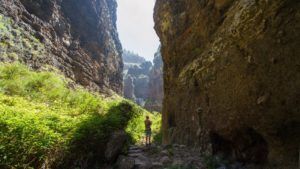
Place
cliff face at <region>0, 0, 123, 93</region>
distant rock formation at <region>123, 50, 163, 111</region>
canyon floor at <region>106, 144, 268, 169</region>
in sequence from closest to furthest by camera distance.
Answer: canyon floor at <region>106, 144, 268, 169</region> → cliff face at <region>0, 0, 123, 93</region> → distant rock formation at <region>123, 50, 163, 111</region>

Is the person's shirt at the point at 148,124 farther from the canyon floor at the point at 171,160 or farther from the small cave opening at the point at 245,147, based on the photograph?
the small cave opening at the point at 245,147

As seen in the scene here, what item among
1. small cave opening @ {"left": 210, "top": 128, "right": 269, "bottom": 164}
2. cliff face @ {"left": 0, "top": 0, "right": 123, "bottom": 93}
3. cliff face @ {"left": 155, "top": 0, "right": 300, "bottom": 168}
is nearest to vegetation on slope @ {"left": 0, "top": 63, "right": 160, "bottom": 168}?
cliff face @ {"left": 155, "top": 0, "right": 300, "bottom": 168}

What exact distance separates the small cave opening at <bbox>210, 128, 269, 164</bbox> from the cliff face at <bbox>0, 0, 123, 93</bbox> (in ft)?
85.1

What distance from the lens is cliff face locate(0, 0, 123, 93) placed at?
4034 cm

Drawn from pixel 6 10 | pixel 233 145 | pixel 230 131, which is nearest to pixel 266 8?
pixel 230 131

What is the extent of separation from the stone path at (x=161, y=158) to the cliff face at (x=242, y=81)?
1016mm

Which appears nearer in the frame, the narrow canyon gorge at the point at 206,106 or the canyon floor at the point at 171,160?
the narrow canyon gorge at the point at 206,106

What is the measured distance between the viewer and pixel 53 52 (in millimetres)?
45031

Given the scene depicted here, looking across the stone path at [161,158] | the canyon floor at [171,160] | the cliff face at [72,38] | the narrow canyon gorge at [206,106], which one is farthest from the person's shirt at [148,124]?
the cliff face at [72,38]

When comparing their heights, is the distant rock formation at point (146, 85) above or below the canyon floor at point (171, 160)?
above

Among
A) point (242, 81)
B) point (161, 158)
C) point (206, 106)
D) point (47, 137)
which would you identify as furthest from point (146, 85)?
point (47, 137)

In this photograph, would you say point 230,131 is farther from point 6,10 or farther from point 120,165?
point 6,10

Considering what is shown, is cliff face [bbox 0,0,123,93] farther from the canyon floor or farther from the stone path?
the canyon floor

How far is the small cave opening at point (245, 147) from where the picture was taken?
37.6 ft
